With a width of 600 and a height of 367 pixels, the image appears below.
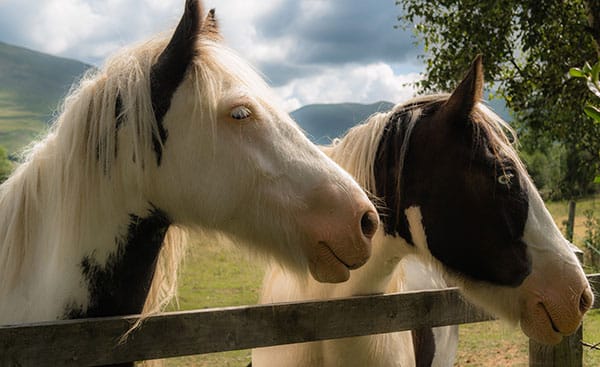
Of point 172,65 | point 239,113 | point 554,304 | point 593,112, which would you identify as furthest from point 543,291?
point 172,65

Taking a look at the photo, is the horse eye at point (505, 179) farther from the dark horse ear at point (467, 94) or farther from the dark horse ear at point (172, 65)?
the dark horse ear at point (172, 65)

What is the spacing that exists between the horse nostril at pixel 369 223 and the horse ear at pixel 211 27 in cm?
91

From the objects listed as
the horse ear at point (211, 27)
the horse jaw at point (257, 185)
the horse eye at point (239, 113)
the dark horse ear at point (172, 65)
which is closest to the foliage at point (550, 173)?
the horse ear at point (211, 27)

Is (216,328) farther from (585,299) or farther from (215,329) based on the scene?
(585,299)

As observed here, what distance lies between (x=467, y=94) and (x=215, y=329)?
5.11 feet

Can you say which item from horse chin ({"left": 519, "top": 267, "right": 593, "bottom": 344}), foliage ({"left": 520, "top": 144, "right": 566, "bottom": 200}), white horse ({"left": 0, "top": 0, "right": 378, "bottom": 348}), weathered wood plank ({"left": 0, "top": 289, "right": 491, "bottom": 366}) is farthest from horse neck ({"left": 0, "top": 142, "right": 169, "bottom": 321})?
foliage ({"left": 520, "top": 144, "right": 566, "bottom": 200})

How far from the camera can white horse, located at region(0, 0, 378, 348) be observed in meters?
1.79

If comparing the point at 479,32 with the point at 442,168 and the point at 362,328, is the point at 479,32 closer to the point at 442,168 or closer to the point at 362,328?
the point at 442,168

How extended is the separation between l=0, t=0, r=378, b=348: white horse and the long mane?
0.89 m

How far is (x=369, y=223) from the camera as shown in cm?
184

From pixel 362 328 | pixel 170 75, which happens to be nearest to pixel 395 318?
pixel 362 328

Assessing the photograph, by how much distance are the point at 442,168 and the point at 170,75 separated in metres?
1.34

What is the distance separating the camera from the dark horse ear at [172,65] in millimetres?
1800

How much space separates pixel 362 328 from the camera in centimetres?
235
